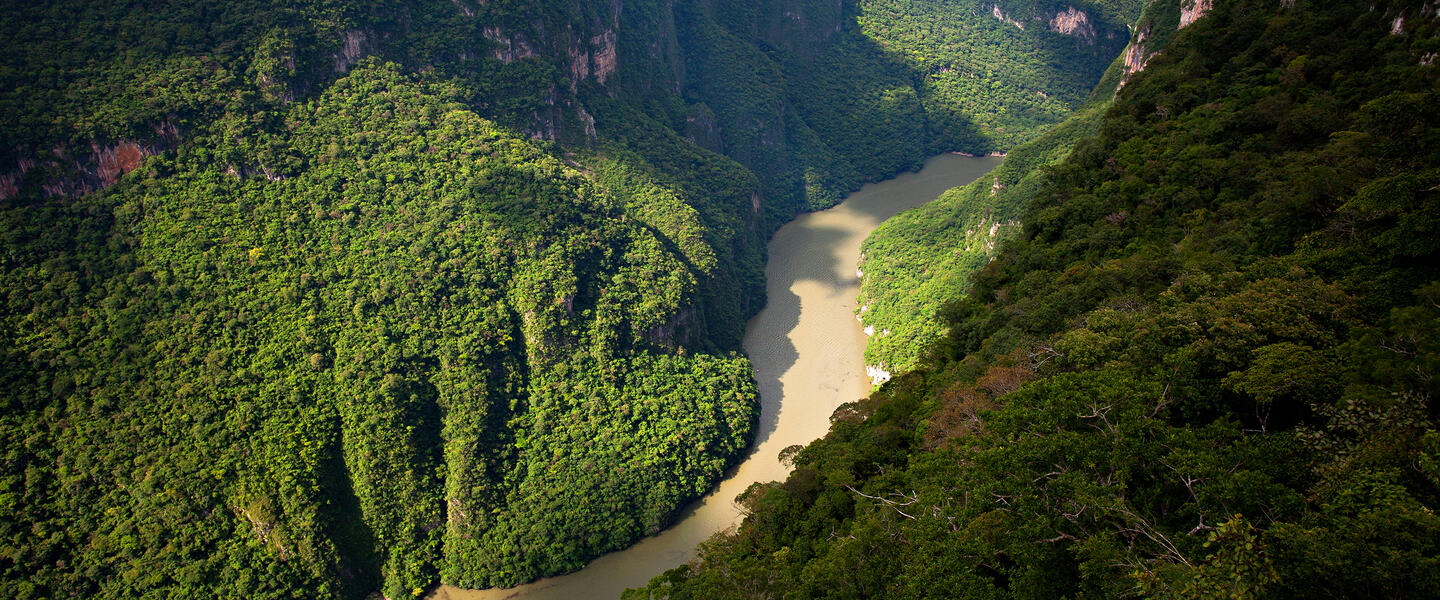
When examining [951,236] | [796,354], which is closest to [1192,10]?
[951,236]

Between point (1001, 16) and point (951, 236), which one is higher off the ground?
point (1001, 16)

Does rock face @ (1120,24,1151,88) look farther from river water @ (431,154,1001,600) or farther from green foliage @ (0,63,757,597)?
green foliage @ (0,63,757,597)

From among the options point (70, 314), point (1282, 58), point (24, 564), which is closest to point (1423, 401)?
point (1282, 58)

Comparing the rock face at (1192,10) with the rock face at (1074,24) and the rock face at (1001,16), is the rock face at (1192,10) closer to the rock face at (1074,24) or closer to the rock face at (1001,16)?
the rock face at (1074,24)

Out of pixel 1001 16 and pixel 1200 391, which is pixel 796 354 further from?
pixel 1001 16

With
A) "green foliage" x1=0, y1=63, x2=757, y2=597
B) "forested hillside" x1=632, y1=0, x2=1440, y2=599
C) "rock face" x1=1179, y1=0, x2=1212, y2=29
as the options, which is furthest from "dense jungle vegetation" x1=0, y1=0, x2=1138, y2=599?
"rock face" x1=1179, y1=0, x2=1212, y2=29

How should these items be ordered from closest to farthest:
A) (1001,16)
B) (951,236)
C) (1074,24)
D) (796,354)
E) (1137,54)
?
1. (1137,54)
2. (796,354)
3. (951,236)
4. (1074,24)
5. (1001,16)
